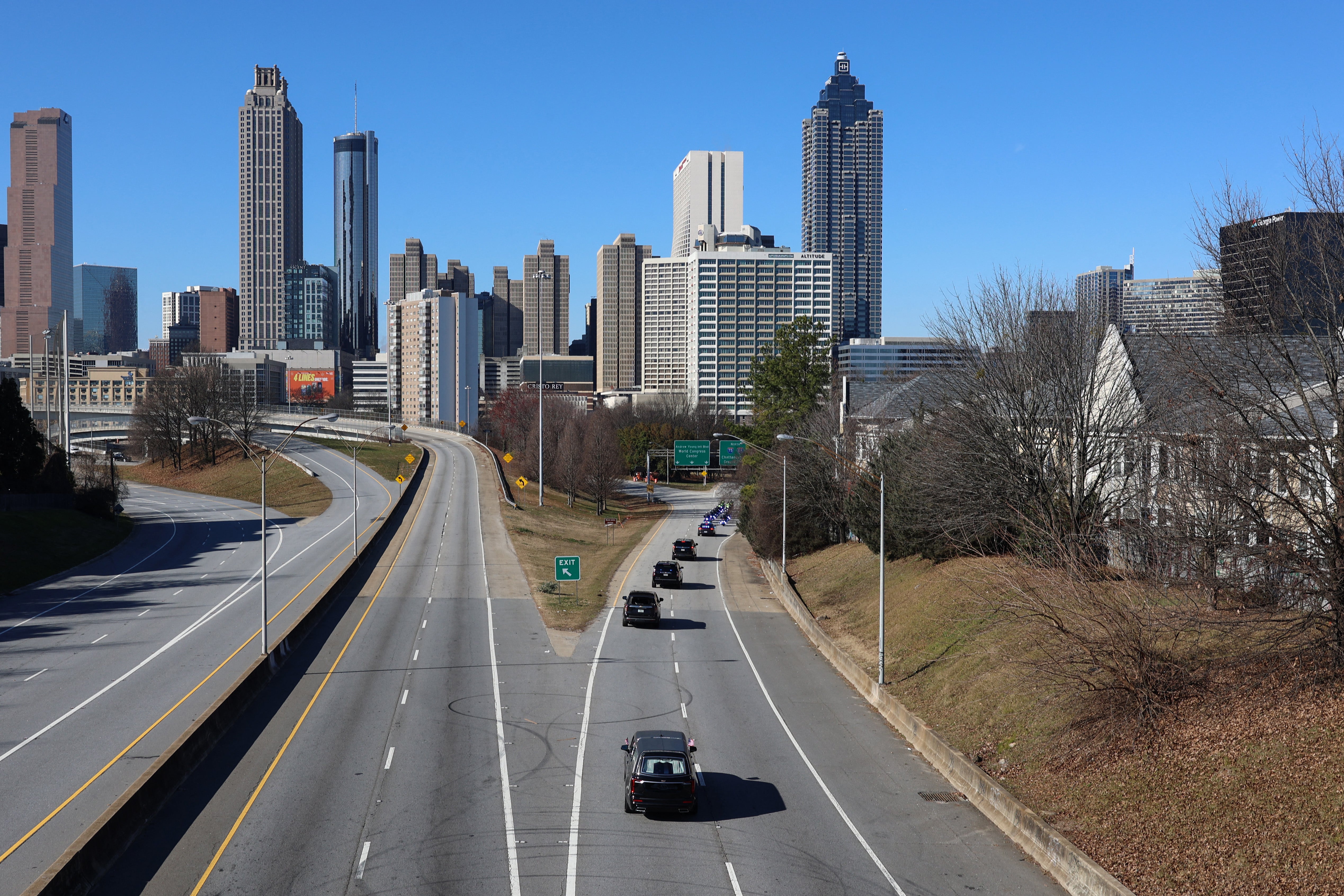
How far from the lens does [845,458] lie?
48.2 meters

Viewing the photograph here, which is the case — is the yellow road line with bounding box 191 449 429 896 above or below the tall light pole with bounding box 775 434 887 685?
below

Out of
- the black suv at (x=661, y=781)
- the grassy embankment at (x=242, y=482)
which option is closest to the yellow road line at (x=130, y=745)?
the black suv at (x=661, y=781)

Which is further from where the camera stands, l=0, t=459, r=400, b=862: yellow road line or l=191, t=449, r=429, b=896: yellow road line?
→ l=0, t=459, r=400, b=862: yellow road line

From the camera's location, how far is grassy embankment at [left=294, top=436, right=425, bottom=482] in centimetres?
10612

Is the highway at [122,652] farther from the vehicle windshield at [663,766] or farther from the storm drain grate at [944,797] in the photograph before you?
the storm drain grate at [944,797]

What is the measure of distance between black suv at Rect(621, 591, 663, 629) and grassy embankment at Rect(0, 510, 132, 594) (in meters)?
32.7

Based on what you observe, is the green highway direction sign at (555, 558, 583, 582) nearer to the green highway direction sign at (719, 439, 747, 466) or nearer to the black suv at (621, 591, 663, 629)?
the black suv at (621, 591, 663, 629)

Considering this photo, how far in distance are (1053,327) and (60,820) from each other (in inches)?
1240

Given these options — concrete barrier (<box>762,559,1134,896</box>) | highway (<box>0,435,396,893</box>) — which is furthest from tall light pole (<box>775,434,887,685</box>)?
highway (<box>0,435,396,893</box>)

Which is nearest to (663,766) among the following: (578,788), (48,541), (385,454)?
(578,788)

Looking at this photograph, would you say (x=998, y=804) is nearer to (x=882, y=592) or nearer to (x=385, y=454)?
(x=882, y=592)

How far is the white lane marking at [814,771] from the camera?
17.5 meters

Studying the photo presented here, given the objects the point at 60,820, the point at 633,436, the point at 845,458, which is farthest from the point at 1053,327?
the point at 633,436

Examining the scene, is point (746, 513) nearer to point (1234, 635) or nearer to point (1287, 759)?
point (1234, 635)
